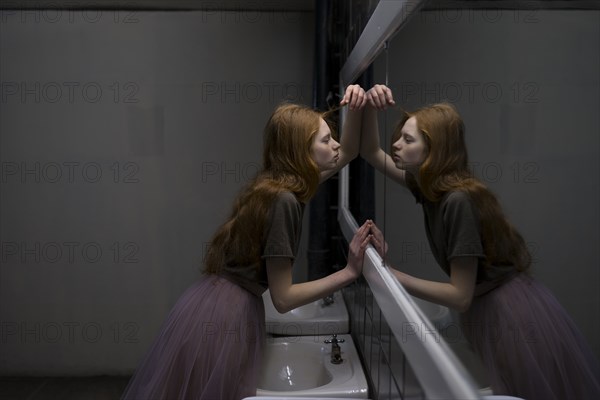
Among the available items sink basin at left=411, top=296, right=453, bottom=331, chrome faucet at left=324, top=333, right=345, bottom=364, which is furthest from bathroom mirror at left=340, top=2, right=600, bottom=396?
chrome faucet at left=324, top=333, right=345, bottom=364

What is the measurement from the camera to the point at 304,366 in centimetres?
203

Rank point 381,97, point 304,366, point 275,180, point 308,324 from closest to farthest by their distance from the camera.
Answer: point 381,97
point 275,180
point 304,366
point 308,324

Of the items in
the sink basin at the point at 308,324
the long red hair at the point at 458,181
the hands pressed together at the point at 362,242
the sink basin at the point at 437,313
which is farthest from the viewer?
the sink basin at the point at 308,324

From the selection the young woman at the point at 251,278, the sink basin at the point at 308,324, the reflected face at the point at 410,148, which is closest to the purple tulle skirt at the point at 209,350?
the young woman at the point at 251,278

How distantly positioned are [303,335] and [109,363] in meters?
1.77

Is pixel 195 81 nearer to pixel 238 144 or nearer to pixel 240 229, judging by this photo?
pixel 238 144

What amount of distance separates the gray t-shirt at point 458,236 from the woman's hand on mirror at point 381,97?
0.54 metres

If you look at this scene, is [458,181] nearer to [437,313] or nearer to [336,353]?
[437,313]

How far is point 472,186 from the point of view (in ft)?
2.11

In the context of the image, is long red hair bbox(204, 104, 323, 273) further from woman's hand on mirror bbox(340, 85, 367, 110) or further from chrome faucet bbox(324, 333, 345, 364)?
chrome faucet bbox(324, 333, 345, 364)

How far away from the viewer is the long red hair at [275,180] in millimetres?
1613

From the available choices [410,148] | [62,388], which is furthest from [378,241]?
[62,388]

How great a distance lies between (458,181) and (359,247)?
87cm

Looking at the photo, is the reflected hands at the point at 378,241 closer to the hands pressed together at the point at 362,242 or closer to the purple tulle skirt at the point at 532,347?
the hands pressed together at the point at 362,242
